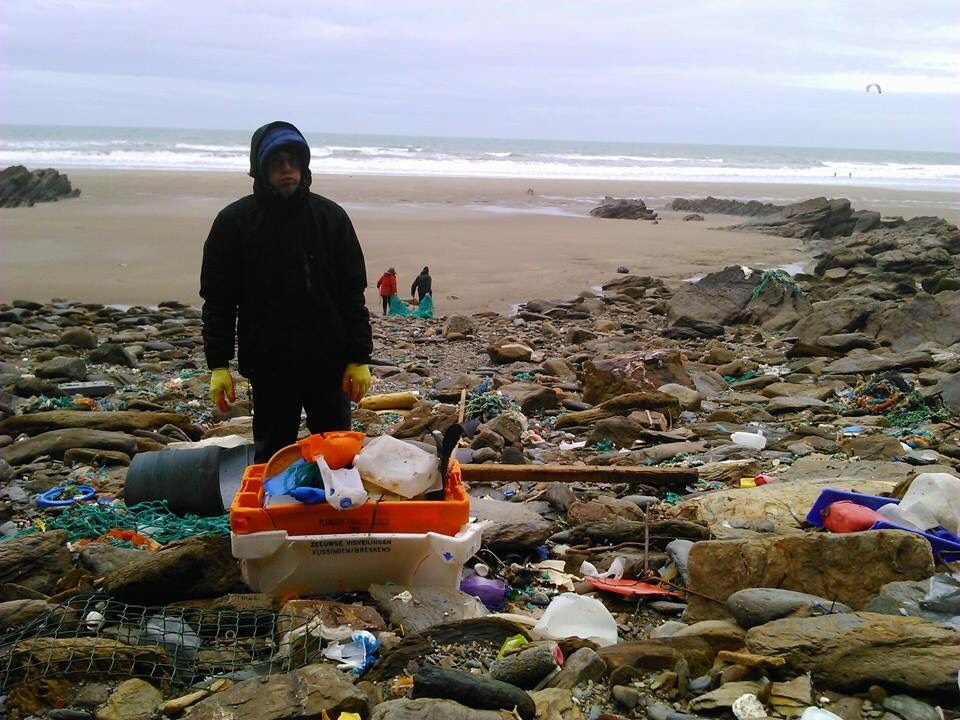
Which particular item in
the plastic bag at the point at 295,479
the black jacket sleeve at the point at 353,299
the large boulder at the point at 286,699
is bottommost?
the large boulder at the point at 286,699

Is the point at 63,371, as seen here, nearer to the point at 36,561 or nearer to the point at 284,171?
the point at 36,561

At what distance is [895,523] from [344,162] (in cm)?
5266

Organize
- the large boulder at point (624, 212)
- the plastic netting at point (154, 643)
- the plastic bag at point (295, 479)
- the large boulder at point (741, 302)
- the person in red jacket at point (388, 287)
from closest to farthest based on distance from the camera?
1. the plastic netting at point (154, 643)
2. the plastic bag at point (295, 479)
3. the large boulder at point (741, 302)
4. the person in red jacket at point (388, 287)
5. the large boulder at point (624, 212)

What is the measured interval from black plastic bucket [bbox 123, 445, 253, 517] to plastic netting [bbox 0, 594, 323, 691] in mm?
1163

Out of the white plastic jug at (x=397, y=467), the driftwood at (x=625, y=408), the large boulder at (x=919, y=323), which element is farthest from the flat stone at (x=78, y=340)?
the large boulder at (x=919, y=323)

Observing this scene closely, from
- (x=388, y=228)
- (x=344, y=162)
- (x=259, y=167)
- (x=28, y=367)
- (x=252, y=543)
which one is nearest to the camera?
(x=252, y=543)

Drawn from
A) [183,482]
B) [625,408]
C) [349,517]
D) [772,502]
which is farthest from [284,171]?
[625,408]

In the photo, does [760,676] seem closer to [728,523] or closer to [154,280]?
[728,523]

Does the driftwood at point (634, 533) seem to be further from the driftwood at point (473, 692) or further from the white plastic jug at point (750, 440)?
the white plastic jug at point (750, 440)

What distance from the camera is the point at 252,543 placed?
3309 millimetres

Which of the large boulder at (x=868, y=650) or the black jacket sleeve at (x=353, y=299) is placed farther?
the black jacket sleeve at (x=353, y=299)

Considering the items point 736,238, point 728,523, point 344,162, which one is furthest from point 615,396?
point 344,162

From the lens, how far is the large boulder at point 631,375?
26.9 ft

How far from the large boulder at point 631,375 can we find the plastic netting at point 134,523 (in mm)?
4549
